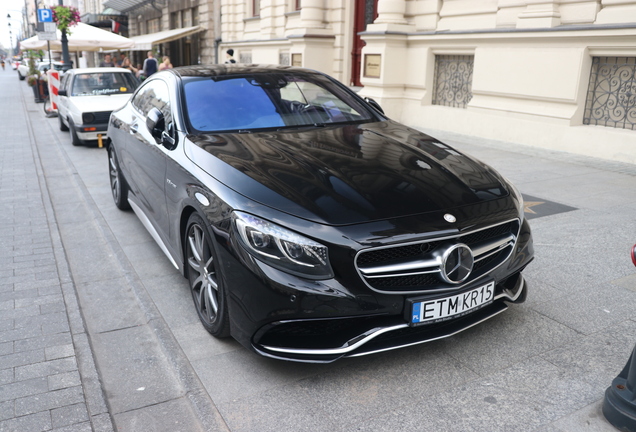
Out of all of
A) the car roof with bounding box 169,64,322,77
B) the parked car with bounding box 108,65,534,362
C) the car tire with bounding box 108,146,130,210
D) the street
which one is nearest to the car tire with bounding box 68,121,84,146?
the car tire with bounding box 108,146,130,210

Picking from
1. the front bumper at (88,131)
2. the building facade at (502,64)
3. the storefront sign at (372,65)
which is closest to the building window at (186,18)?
the building facade at (502,64)

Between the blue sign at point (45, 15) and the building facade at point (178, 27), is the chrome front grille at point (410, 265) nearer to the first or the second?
the blue sign at point (45, 15)

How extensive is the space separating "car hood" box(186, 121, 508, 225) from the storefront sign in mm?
9516

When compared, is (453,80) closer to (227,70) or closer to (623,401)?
(227,70)

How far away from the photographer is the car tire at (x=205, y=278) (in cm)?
322

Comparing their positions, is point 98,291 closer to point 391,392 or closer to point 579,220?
point 391,392

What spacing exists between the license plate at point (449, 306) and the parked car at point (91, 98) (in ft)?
30.7

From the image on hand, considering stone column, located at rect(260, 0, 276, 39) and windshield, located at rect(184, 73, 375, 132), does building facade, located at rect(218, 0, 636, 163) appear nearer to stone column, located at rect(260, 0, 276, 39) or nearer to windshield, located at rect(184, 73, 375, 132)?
stone column, located at rect(260, 0, 276, 39)

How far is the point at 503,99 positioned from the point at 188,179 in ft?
28.4

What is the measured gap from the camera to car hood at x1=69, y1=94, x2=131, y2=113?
11305mm

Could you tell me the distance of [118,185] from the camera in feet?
20.8

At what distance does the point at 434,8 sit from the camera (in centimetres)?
1250

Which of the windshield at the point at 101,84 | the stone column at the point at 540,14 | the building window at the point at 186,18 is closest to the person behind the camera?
the stone column at the point at 540,14

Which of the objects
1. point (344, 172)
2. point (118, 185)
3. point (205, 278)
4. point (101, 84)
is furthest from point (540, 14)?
point (101, 84)
